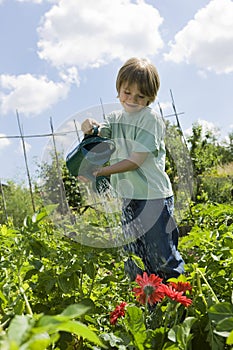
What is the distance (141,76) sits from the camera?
6.48ft

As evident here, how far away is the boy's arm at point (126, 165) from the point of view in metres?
1.86

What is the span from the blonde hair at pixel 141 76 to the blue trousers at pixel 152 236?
47 centimetres

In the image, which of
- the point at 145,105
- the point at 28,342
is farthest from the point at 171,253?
the point at 28,342

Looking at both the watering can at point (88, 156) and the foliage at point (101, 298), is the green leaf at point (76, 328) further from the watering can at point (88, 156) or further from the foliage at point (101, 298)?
the watering can at point (88, 156)

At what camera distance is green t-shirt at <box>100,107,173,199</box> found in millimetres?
1989

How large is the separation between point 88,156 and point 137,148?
0.72 feet

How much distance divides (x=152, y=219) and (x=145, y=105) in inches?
19.6

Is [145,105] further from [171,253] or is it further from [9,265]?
[9,265]

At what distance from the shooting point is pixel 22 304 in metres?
0.84

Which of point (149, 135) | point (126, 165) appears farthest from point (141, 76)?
point (126, 165)

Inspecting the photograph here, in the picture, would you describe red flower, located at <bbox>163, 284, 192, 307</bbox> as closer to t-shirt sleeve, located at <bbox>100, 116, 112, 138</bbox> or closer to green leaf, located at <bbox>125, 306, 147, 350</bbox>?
green leaf, located at <bbox>125, 306, 147, 350</bbox>

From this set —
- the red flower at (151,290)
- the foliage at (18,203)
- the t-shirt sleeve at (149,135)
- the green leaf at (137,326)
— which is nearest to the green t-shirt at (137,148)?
the t-shirt sleeve at (149,135)

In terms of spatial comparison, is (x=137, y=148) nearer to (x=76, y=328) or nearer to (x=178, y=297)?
(x=178, y=297)

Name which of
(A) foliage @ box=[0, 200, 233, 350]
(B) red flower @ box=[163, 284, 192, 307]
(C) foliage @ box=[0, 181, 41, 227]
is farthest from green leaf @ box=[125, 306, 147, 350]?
(C) foliage @ box=[0, 181, 41, 227]
